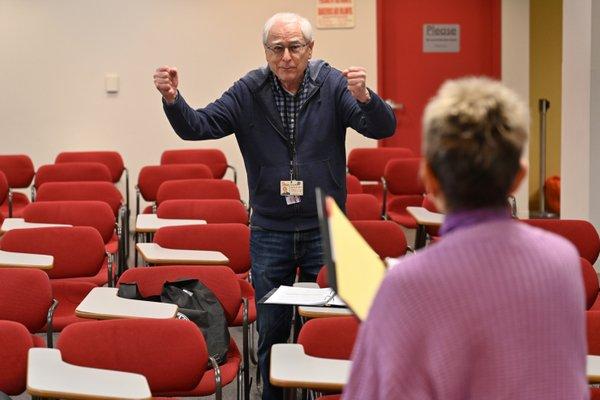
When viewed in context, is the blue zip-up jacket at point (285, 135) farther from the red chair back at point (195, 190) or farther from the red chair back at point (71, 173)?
the red chair back at point (71, 173)

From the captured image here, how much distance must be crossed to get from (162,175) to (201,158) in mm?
808

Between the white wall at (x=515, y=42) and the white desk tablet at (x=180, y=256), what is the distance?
4948 millimetres

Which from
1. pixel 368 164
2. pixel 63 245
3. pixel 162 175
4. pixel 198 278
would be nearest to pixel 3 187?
pixel 162 175

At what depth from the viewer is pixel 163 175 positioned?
7.45 meters

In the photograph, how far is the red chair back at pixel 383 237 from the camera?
183 inches

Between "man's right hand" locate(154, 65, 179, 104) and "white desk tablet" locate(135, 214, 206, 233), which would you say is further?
"white desk tablet" locate(135, 214, 206, 233)

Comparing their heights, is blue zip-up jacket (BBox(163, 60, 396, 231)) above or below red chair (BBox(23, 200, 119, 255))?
above

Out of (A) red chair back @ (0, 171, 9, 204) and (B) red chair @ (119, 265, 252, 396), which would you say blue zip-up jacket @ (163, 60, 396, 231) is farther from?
(A) red chair back @ (0, 171, 9, 204)

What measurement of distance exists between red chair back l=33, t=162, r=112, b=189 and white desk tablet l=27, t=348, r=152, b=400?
4.39 metres

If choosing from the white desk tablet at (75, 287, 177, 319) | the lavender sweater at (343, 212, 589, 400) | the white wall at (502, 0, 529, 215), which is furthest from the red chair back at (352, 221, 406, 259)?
the white wall at (502, 0, 529, 215)

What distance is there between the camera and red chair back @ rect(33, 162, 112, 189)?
743cm

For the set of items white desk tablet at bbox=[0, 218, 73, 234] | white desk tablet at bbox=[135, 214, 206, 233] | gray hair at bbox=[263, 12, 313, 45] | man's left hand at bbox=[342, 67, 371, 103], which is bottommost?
white desk tablet at bbox=[0, 218, 73, 234]

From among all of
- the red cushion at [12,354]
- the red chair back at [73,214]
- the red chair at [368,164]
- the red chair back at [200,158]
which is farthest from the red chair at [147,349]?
the red chair back at [200,158]

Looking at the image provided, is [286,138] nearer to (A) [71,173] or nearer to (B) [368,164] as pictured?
(A) [71,173]
